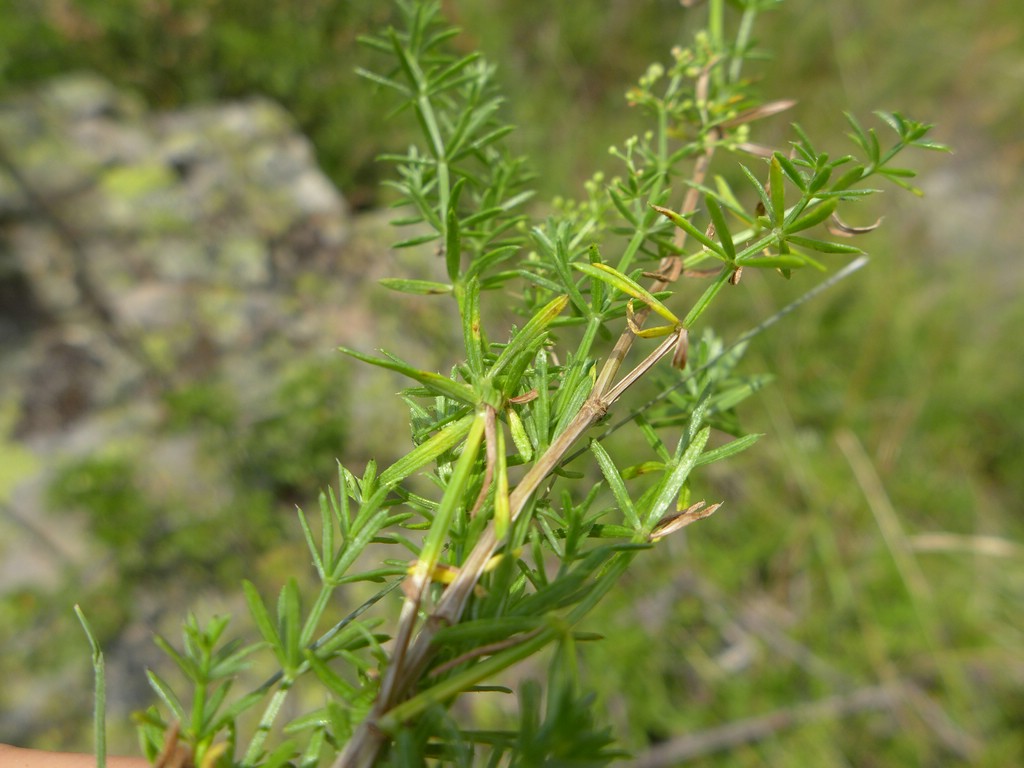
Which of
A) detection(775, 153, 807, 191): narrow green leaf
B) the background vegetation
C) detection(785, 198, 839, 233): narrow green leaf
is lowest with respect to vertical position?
the background vegetation

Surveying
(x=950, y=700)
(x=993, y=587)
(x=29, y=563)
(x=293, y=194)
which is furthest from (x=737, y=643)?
(x=293, y=194)

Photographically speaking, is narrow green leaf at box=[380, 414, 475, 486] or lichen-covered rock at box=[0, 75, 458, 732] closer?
narrow green leaf at box=[380, 414, 475, 486]

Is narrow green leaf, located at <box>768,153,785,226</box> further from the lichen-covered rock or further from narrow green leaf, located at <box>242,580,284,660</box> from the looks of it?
the lichen-covered rock

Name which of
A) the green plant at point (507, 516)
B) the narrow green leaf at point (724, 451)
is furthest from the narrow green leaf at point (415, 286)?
the narrow green leaf at point (724, 451)

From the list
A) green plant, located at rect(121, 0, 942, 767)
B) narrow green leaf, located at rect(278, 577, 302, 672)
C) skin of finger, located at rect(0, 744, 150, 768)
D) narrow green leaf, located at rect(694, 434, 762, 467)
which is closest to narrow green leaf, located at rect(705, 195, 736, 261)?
green plant, located at rect(121, 0, 942, 767)

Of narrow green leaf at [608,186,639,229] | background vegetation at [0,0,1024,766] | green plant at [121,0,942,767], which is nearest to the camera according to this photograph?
green plant at [121,0,942,767]

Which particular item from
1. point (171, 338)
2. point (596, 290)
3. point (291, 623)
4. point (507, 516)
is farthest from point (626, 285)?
point (171, 338)
